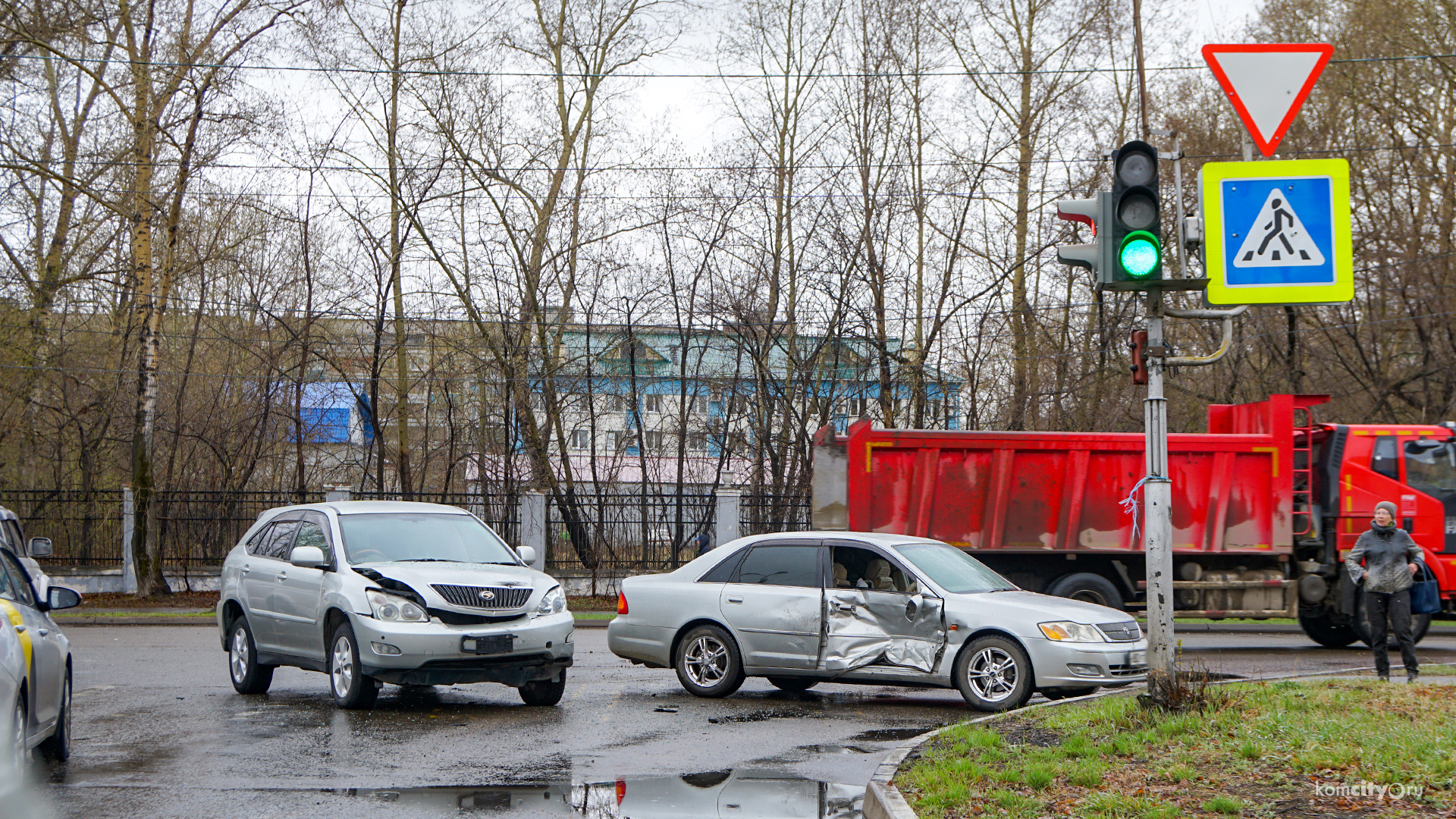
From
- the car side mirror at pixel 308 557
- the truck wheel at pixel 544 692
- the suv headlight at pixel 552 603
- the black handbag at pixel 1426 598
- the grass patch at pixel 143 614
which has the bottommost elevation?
the grass patch at pixel 143 614

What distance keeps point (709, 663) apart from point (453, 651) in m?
2.52

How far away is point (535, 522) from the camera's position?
80.8ft

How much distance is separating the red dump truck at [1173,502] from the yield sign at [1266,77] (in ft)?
25.6

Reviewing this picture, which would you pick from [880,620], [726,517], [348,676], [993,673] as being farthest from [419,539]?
[726,517]

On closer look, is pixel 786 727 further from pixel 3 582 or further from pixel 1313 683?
pixel 3 582

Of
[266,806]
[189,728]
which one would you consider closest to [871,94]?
[189,728]

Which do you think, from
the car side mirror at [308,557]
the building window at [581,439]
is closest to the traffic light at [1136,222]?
the car side mirror at [308,557]

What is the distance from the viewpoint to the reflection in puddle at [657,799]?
677 centimetres

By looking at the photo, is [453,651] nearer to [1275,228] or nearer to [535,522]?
[1275,228]

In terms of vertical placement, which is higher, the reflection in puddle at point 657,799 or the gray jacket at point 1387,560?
the gray jacket at point 1387,560

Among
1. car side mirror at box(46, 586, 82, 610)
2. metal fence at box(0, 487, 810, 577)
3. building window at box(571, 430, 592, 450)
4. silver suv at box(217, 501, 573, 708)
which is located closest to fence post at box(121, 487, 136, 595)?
metal fence at box(0, 487, 810, 577)

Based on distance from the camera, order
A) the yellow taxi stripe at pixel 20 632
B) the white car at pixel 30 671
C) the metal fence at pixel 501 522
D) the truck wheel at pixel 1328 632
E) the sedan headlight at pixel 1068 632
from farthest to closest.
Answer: the metal fence at pixel 501 522, the truck wheel at pixel 1328 632, the sedan headlight at pixel 1068 632, the yellow taxi stripe at pixel 20 632, the white car at pixel 30 671

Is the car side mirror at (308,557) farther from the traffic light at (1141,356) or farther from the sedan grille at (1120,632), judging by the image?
the traffic light at (1141,356)

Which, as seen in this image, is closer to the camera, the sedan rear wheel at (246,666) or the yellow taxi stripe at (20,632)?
the yellow taxi stripe at (20,632)
